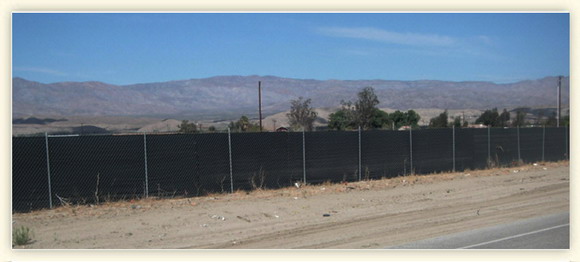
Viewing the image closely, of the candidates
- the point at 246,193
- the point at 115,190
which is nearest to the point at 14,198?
the point at 115,190

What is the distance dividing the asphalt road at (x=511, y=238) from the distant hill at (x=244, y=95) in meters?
54.9

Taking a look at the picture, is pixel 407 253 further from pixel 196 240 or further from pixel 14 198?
pixel 14 198

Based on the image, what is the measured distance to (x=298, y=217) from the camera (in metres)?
13.8

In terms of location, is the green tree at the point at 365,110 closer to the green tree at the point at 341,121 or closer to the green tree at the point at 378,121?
the green tree at the point at 378,121

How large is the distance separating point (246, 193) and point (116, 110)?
79297 millimetres

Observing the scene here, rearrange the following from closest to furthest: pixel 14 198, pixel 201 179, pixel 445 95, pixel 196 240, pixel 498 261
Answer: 1. pixel 498 261
2. pixel 196 240
3. pixel 14 198
4. pixel 201 179
5. pixel 445 95

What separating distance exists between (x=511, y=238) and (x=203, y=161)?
883 centimetres

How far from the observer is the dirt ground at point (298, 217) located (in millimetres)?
11109

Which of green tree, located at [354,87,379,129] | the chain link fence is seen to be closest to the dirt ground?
the chain link fence

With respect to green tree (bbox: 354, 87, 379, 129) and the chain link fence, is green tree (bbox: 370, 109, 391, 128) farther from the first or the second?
the chain link fence

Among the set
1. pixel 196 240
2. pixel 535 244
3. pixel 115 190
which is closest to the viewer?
pixel 535 244

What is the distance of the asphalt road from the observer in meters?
10.3

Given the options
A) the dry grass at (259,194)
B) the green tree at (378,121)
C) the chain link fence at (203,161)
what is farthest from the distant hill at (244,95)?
the dry grass at (259,194)

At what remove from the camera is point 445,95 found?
106625 millimetres
